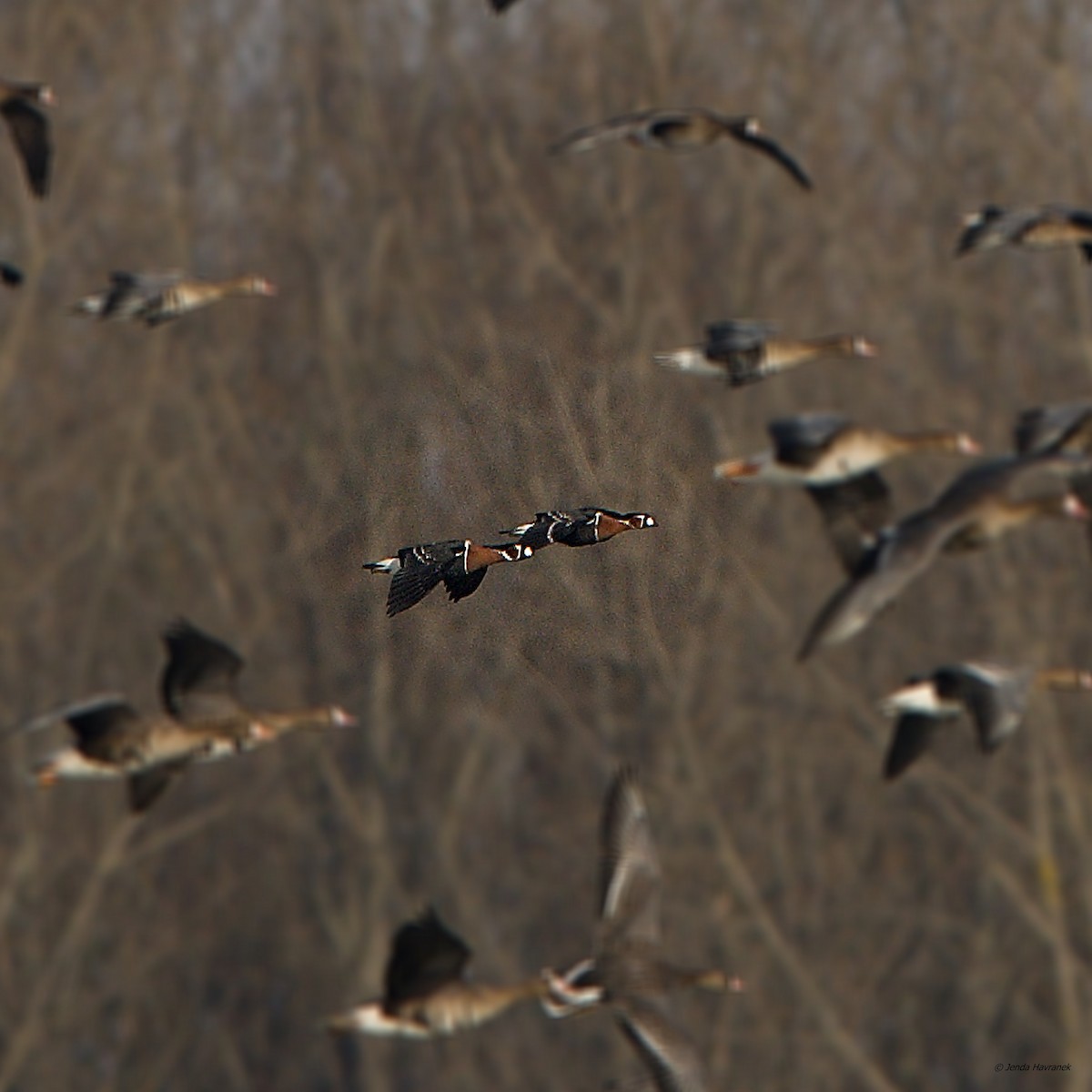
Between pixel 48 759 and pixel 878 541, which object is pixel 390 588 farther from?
pixel 48 759

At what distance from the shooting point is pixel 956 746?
3025 cm

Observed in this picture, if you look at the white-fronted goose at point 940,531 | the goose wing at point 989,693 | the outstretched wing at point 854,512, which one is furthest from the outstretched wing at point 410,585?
the goose wing at point 989,693

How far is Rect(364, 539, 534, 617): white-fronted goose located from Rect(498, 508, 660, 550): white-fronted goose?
87mm

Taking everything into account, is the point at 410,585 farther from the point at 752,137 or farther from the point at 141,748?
the point at 752,137

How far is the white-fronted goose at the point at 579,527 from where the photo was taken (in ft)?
27.2

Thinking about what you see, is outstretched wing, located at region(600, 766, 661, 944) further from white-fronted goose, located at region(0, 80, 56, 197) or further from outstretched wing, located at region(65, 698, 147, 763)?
white-fronted goose, located at region(0, 80, 56, 197)

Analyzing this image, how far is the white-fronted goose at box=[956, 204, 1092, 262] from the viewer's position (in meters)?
17.0

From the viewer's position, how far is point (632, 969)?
15.9m

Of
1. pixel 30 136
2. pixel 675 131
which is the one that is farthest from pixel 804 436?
pixel 30 136

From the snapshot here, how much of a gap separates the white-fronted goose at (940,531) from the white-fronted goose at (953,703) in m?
0.96

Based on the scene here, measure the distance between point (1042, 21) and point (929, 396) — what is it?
425 cm

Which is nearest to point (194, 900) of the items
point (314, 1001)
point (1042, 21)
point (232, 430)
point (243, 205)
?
point (314, 1001)

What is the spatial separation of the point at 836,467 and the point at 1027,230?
2.52 metres

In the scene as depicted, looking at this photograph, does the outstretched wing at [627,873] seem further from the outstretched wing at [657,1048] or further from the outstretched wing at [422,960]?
the outstretched wing at [422,960]
